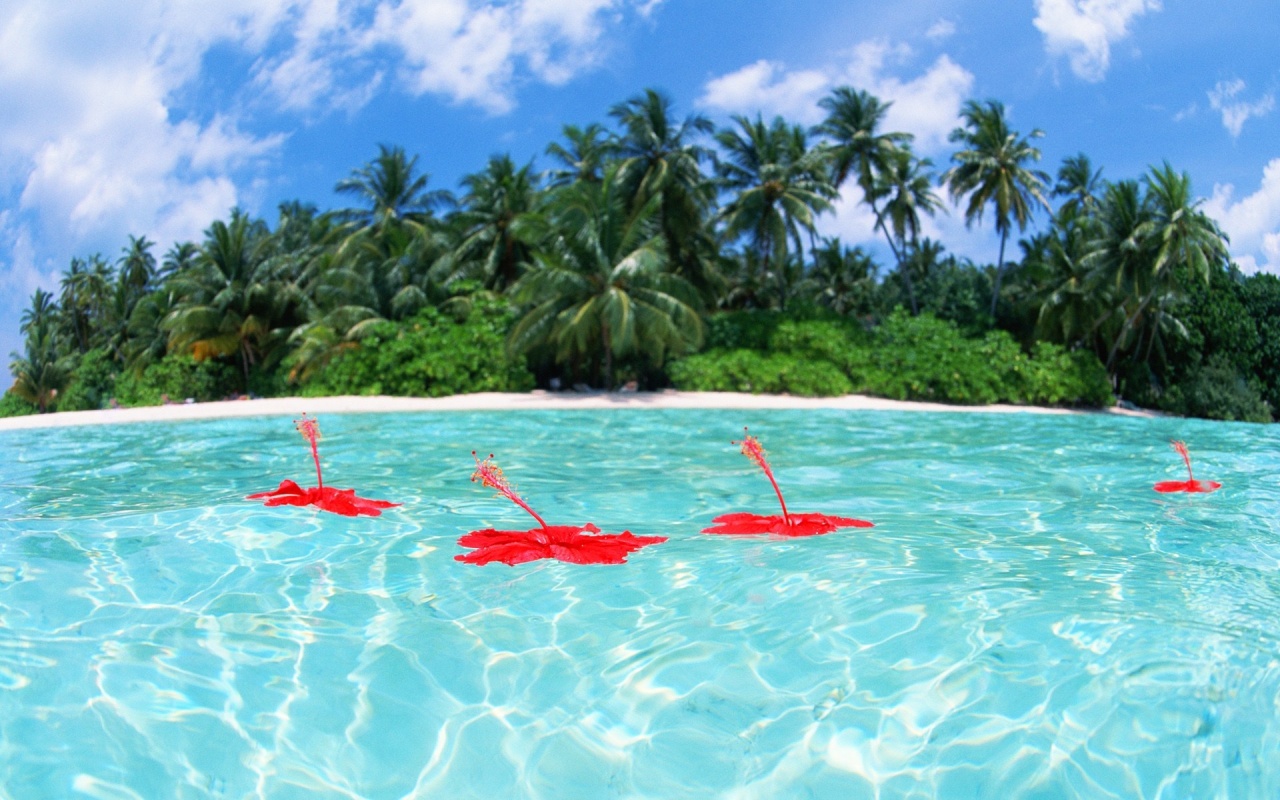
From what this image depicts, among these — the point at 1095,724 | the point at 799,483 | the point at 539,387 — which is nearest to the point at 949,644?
the point at 1095,724

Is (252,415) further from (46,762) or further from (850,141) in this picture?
(850,141)

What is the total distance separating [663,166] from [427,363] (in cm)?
993

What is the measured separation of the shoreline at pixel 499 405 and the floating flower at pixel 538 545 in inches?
569

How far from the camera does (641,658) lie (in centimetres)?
343

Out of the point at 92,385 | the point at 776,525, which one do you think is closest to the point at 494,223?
the point at 92,385

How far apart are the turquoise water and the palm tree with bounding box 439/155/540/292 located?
910 inches

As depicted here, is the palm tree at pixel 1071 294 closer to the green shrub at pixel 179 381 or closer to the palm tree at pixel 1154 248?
the palm tree at pixel 1154 248

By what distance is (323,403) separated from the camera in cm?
2102

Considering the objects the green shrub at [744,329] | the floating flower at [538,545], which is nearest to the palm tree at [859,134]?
the green shrub at [744,329]

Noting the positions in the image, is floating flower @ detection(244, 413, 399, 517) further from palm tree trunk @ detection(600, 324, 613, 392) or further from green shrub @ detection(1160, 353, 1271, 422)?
green shrub @ detection(1160, 353, 1271, 422)

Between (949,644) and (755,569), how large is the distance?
1.24 metres

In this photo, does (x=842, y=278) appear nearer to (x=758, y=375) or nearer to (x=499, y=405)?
(x=758, y=375)

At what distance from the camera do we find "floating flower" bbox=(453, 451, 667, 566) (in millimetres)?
4344

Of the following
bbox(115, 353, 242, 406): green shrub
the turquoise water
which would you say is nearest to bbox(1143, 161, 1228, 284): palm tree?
the turquoise water
